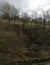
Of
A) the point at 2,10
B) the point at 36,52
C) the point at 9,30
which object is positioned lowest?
the point at 36,52

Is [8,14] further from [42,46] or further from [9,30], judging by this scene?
[42,46]

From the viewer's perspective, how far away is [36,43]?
38531mm

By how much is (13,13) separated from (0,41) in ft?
77.7

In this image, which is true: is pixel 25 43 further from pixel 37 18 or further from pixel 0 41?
pixel 37 18

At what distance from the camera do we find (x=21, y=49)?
3359 centimetres

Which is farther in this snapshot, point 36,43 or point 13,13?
point 13,13

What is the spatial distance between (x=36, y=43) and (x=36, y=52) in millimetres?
5111

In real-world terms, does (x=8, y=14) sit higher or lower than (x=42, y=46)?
higher

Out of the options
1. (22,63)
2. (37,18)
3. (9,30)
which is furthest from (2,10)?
(22,63)

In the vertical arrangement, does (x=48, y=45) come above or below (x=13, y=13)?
below

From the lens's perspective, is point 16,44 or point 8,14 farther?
point 8,14

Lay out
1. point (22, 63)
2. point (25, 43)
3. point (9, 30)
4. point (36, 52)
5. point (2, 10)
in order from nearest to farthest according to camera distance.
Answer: point (22, 63) < point (36, 52) < point (25, 43) < point (9, 30) < point (2, 10)

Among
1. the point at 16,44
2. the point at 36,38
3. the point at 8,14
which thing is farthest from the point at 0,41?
the point at 8,14

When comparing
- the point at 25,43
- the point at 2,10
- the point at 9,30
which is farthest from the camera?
the point at 2,10
